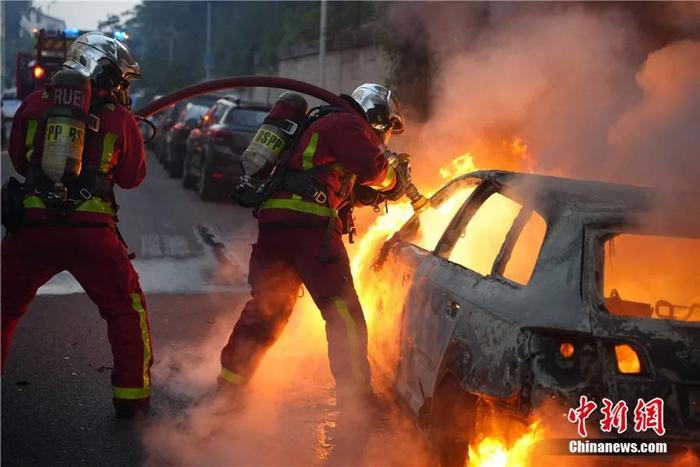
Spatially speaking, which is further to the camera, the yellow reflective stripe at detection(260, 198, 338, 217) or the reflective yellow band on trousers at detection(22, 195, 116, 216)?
the yellow reflective stripe at detection(260, 198, 338, 217)

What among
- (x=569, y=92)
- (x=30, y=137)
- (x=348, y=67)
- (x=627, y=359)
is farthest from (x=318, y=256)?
(x=348, y=67)

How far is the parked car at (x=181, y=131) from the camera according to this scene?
65.3ft

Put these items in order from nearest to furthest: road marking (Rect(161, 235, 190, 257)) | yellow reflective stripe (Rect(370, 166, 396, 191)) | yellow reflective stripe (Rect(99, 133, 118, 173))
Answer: yellow reflective stripe (Rect(99, 133, 118, 173))
yellow reflective stripe (Rect(370, 166, 396, 191))
road marking (Rect(161, 235, 190, 257))

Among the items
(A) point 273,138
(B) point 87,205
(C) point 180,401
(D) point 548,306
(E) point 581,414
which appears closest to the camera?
(E) point 581,414

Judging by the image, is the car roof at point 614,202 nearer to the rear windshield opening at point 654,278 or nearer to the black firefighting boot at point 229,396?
the rear windshield opening at point 654,278

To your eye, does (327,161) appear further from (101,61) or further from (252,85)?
(101,61)

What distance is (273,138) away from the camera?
5.11 m

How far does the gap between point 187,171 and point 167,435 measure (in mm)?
13670

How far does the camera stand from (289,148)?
5.13 meters

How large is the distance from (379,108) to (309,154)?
712mm

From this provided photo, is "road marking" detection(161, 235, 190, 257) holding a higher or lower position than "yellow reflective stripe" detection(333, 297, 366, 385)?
higher

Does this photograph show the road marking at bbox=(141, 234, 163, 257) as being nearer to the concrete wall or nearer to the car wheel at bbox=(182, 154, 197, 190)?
the car wheel at bbox=(182, 154, 197, 190)

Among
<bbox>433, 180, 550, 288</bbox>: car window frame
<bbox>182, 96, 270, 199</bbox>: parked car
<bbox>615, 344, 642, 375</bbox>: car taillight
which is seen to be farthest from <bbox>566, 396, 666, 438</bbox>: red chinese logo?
<bbox>182, 96, 270, 199</bbox>: parked car

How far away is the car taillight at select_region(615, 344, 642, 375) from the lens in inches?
132
